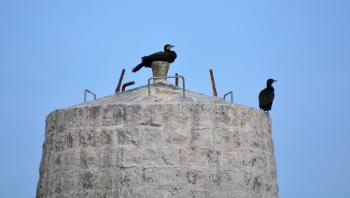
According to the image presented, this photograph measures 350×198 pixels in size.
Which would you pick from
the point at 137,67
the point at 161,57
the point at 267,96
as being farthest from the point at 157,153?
the point at 137,67

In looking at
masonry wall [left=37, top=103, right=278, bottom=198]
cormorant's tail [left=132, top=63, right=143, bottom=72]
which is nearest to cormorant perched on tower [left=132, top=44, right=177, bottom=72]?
cormorant's tail [left=132, top=63, right=143, bottom=72]

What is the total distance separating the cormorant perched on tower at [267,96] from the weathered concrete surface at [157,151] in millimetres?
1063

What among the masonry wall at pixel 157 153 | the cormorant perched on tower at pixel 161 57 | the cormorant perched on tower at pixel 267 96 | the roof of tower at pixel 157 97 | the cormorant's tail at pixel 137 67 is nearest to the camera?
the masonry wall at pixel 157 153

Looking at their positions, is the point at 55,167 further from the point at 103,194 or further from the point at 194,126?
the point at 194,126

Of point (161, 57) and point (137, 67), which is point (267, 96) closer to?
point (161, 57)

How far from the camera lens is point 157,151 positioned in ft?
54.9

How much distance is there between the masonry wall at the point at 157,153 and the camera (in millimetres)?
16656

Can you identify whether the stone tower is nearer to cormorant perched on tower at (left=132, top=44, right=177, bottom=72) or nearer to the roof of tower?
the roof of tower

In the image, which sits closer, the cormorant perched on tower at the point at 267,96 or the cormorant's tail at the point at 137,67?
the cormorant perched on tower at the point at 267,96

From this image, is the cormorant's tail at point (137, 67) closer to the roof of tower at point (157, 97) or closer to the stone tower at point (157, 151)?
the roof of tower at point (157, 97)

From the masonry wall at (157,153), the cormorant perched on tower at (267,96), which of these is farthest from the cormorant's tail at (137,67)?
the cormorant perched on tower at (267,96)

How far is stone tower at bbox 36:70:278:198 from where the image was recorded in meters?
16.7

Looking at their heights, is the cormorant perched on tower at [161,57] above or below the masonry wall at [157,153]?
above

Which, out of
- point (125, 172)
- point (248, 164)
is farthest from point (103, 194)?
point (248, 164)
